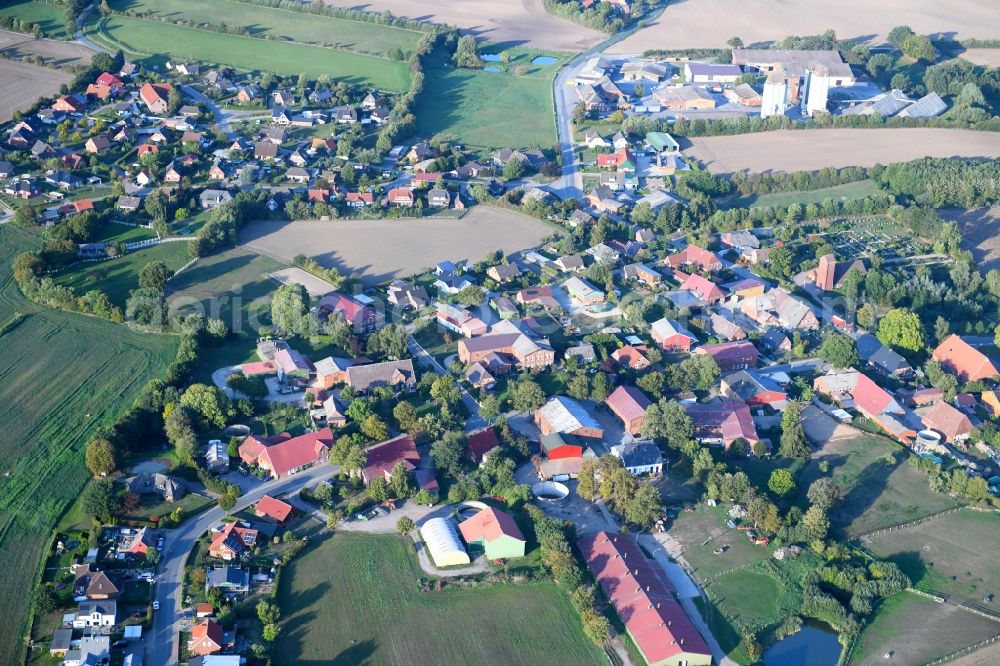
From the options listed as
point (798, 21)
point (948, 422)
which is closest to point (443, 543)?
point (948, 422)

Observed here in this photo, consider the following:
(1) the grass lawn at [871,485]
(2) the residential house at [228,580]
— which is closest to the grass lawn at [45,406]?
(2) the residential house at [228,580]

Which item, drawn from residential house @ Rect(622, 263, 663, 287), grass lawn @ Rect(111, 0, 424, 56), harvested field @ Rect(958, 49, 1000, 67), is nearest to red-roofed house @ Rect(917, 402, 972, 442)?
residential house @ Rect(622, 263, 663, 287)

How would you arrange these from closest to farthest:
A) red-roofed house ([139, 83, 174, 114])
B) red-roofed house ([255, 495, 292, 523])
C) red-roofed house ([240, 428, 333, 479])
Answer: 1. red-roofed house ([255, 495, 292, 523])
2. red-roofed house ([240, 428, 333, 479])
3. red-roofed house ([139, 83, 174, 114])

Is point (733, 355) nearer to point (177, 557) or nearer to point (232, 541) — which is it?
point (232, 541)

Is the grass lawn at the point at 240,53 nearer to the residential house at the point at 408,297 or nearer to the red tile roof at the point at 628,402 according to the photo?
the residential house at the point at 408,297

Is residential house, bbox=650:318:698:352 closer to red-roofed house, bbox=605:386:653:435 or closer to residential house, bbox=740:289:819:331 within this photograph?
residential house, bbox=740:289:819:331

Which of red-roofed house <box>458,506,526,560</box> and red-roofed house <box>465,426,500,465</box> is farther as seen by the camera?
red-roofed house <box>465,426,500,465</box>
